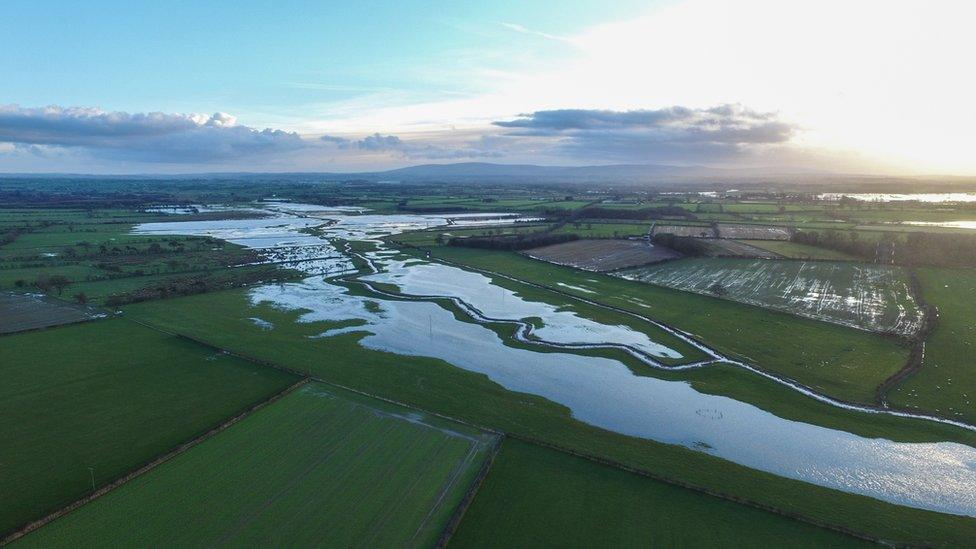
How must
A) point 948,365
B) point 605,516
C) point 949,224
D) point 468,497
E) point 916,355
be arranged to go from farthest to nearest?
point 949,224 → point 916,355 → point 948,365 → point 468,497 → point 605,516

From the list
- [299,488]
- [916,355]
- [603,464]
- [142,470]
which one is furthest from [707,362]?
[142,470]

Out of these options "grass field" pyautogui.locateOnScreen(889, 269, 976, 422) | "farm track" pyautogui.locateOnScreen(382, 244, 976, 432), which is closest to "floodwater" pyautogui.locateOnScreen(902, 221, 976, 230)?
"grass field" pyautogui.locateOnScreen(889, 269, 976, 422)

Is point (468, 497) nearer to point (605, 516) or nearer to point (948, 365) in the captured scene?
point (605, 516)

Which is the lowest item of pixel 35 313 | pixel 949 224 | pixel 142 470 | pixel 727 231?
pixel 142 470

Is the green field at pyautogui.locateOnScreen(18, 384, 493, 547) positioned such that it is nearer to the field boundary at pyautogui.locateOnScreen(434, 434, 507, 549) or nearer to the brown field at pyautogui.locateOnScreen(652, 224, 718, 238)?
the field boundary at pyautogui.locateOnScreen(434, 434, 507, 549)

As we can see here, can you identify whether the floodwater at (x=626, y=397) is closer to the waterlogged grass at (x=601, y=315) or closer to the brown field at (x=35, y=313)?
the waterlogged grass at (x=601, y=315)

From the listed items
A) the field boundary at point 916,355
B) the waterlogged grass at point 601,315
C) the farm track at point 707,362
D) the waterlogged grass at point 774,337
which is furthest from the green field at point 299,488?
the field boundary at point 916,355

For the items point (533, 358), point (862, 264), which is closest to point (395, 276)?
point (533, 358)
